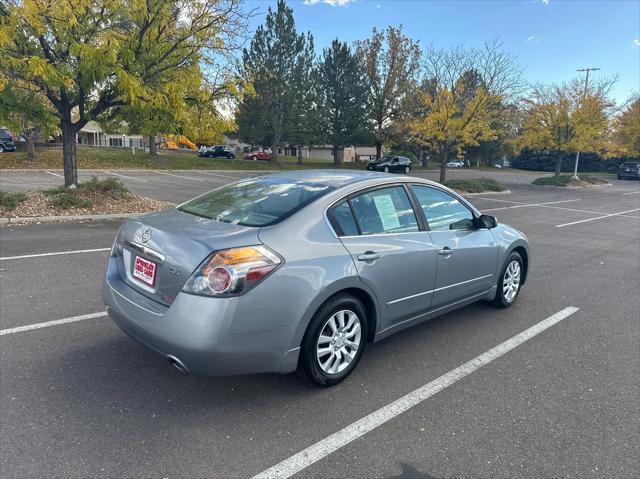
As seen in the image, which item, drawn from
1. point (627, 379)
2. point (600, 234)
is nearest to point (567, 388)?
point (627, 379)

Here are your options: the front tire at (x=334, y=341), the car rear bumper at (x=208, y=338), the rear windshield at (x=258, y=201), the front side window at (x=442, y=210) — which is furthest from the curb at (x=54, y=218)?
the front tire at (x=334, y=341)

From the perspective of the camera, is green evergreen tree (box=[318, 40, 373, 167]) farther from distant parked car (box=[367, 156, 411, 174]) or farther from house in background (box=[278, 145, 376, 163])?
house in background (box=[278, 145, 376, 163])

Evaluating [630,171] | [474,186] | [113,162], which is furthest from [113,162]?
[630,171]

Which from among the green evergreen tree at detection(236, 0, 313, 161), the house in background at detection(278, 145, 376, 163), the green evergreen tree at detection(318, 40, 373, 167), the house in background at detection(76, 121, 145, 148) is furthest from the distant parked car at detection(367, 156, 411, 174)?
the house in background at detection(76, 121, 145, 148)

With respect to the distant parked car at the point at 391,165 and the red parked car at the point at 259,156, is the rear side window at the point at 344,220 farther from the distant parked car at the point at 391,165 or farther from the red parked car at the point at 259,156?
the red parked car at the point at 259,156

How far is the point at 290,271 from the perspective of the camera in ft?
9.15

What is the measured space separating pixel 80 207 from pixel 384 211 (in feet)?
28.9

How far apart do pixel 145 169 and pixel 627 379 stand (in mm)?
28249

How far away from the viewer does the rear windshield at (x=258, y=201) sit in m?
3.14

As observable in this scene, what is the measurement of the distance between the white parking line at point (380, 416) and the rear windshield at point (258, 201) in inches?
56.2

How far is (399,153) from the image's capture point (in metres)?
54.2

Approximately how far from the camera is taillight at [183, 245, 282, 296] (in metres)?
2.62

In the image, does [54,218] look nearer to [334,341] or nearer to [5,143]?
[334,341]

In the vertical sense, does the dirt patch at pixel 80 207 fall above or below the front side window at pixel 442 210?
below
